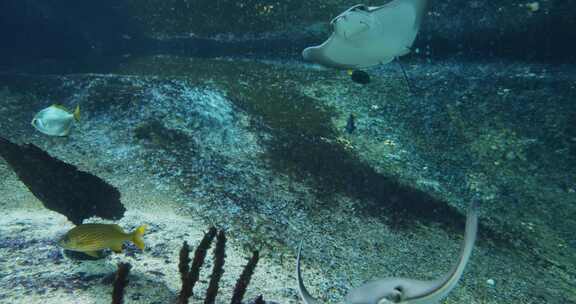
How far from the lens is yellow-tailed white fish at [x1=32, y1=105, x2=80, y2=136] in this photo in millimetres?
3842

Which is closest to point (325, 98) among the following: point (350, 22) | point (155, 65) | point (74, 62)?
point (350, 22)

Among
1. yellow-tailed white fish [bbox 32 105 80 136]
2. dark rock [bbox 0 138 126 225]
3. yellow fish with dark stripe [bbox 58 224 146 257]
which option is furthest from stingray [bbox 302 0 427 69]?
yellow fish with dark stripe [bbox 58 224 146 257]

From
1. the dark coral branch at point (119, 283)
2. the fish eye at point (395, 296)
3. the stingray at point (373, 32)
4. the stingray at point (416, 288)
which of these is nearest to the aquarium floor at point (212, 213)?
the dark coral branch at point (119, 283)

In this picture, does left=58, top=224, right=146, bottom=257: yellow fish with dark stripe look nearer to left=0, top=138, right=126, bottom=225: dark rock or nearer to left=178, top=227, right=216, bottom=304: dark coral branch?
left=178, top=227, right=216, bottom=304: dark coral branch

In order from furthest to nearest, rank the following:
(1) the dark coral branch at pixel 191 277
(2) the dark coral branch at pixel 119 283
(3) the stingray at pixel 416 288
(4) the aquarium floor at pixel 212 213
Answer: (4) the aquarium floor at pixel 212 213 → (1) the dark coral branch at pixel 191 277 → (2) the dark coral branch at pixel 119 283 → (3) the stingray at pixel 416 288

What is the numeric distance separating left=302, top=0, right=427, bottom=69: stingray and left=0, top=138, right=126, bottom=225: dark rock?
283 centimetres

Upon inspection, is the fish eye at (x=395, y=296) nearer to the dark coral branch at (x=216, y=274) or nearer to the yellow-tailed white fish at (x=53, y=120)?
the dark coral branch at (x=216, y=274)

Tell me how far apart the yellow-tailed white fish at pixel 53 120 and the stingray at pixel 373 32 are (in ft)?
9.68

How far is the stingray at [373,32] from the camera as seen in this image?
3824 mm

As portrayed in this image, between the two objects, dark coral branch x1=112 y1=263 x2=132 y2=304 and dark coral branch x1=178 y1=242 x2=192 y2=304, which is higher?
dark coral branch x1=112 y1=263 x2=132 y2=304

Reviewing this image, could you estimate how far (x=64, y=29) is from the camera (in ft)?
30.8

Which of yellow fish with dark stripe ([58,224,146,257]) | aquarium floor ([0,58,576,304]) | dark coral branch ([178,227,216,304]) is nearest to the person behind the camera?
dark coral branch ([178,227,216,304])

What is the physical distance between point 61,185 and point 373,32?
11.3 feet

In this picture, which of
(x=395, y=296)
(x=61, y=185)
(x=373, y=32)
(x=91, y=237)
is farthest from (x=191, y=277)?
(x=373, y=32)
